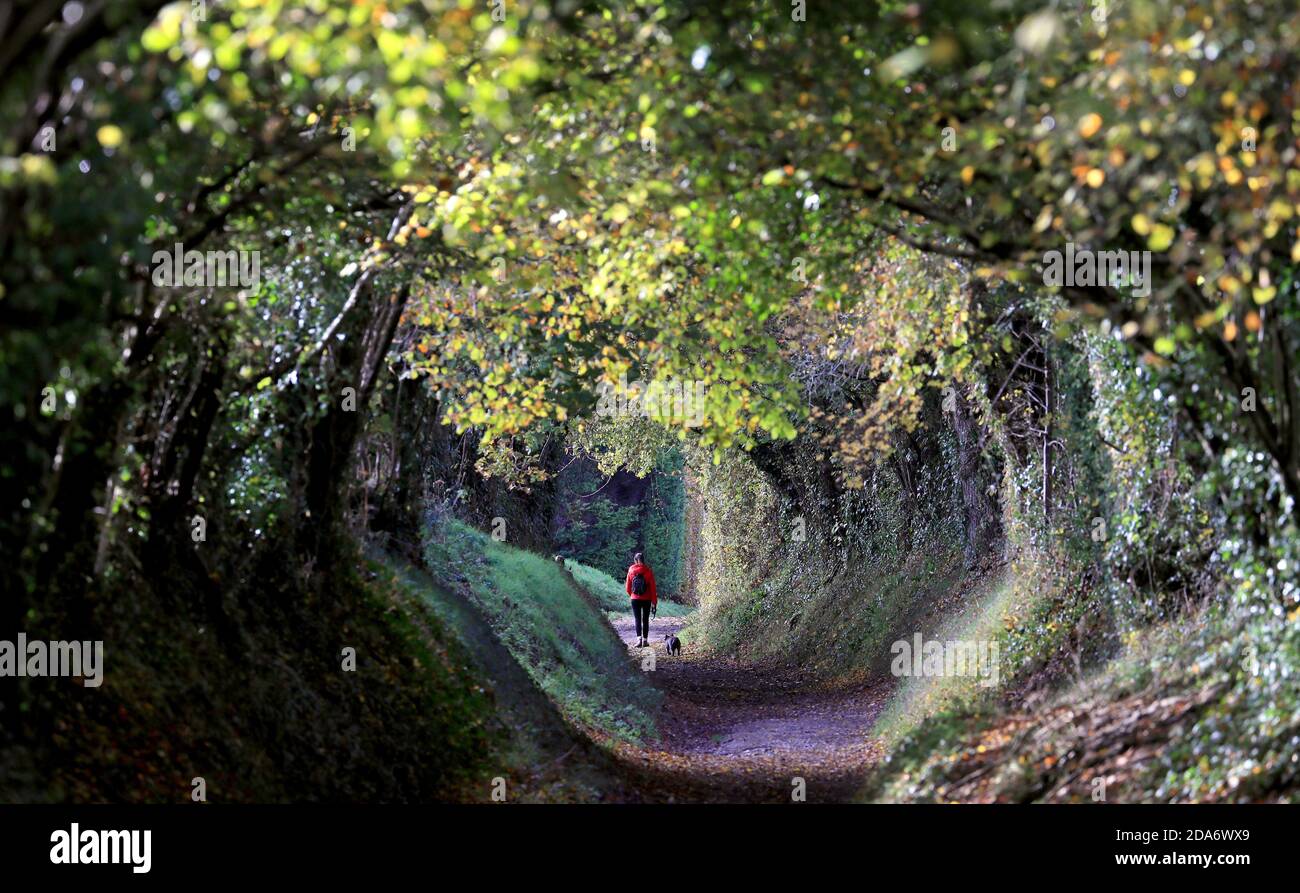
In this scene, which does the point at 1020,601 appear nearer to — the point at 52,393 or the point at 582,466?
the point at 52,393

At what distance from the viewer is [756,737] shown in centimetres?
1936

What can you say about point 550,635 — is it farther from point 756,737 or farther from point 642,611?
point 642,611

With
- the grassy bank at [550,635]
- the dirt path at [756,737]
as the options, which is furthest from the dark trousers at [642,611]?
the grassy bank at [550,635]

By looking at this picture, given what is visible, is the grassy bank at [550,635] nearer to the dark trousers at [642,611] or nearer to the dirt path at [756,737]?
the dirt path at [756,737]

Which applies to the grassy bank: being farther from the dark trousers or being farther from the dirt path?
the dark trousers

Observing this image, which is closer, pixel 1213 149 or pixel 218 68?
pixel 218 68

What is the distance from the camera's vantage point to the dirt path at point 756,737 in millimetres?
14758

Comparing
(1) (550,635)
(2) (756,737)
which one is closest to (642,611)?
(1) (550,635)

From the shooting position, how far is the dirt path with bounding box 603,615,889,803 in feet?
48.4

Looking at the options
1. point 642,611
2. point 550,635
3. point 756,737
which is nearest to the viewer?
point 756,737

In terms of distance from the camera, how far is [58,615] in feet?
28.0

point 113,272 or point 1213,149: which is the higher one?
point 1213,149
